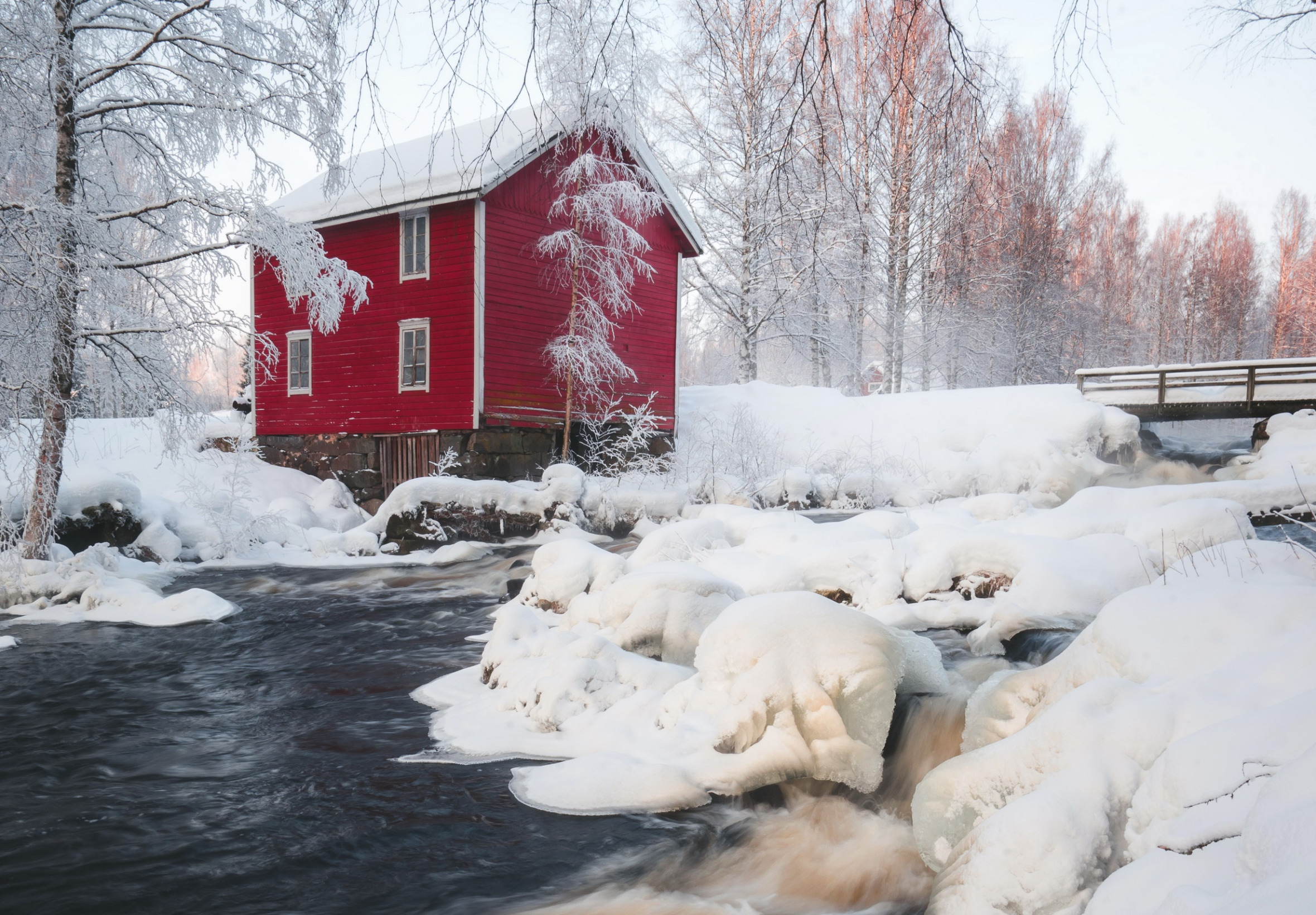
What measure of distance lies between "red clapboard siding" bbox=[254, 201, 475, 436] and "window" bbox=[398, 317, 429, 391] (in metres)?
0.11

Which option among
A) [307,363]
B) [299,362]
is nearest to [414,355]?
[307,363]

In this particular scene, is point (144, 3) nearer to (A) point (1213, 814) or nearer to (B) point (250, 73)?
(B) point (250, 73)

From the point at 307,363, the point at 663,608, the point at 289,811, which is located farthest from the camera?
the point at 307,363

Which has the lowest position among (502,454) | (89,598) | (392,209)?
(89,598)

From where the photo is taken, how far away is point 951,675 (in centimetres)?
489

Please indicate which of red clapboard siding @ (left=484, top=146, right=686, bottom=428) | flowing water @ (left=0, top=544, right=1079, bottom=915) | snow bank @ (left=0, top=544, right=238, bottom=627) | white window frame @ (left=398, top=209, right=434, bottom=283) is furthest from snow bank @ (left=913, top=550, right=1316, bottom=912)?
white window frame @ (left=398, top=209, right=434, bottom=283)

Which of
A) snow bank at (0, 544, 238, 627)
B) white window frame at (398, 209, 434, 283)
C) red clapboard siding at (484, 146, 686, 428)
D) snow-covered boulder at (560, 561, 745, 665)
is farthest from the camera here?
white window frame at (398, 209, 434, 283)

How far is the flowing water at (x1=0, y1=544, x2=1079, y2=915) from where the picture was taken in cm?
329

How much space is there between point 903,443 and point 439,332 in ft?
29.2

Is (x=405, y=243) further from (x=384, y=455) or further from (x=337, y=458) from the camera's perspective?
(x=337, y=458)

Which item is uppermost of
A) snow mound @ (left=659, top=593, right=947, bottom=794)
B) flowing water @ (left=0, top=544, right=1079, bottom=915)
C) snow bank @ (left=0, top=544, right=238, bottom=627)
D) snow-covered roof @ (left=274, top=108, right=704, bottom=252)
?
snow-covered roof @ (left=274, top=108, right=704, bottom=252)

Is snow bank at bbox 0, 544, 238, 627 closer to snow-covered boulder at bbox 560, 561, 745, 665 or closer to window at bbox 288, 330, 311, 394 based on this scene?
snow-covered boulder at bbox 560, 561, 745, 665

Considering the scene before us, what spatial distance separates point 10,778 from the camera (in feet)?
14.0

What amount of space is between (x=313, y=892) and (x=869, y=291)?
904 inches
